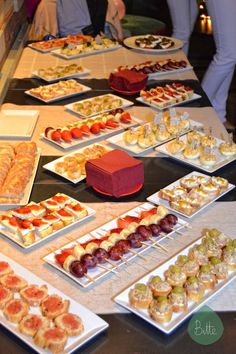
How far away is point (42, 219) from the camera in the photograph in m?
1.78

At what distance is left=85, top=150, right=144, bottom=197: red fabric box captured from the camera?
194 centimetres

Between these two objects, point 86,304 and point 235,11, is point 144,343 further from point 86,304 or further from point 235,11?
point 235,11

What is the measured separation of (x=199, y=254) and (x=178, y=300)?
22 cm

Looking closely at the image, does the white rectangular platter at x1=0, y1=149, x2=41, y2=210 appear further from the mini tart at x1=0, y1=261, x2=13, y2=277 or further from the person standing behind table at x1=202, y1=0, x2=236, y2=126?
the person standing behind table at x1=202, y1=0, x2=236, y2=126

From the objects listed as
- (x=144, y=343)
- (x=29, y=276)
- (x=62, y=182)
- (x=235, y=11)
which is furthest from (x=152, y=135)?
(x=235, y=11)

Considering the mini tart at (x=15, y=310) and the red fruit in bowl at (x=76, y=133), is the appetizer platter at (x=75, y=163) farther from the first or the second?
the mini tart at (x=15, y=310)

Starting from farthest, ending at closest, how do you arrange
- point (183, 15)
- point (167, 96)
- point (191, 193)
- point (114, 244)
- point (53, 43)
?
1. point (183, 15)
2. point (53, 43)
3. point (167, 96)
4. point (191, 193)
5. point (114, 244)

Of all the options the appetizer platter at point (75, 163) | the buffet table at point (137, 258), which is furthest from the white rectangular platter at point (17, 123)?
the appetizer platter at point (75, 163)

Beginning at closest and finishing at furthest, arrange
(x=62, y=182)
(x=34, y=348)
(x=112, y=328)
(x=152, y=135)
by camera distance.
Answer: (x=34, y=348) → (x=112, y=328) → (x=62, y=182) → (x=152, y=135)

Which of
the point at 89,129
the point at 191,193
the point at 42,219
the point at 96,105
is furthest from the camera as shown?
the point at 96,105

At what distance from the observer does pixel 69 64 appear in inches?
134

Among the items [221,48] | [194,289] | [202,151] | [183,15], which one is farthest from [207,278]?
[183,15]

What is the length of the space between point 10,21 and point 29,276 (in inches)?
98.3

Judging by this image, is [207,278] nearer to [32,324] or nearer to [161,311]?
[161,311]
